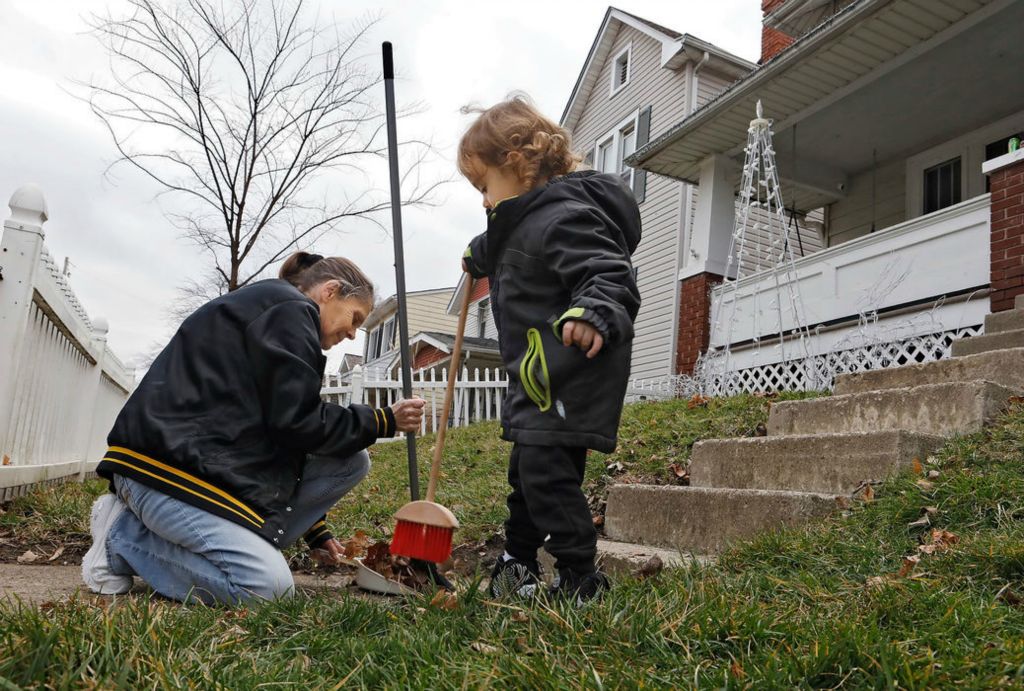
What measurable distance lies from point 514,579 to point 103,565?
1.35m

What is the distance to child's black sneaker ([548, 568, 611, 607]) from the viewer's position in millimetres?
2189

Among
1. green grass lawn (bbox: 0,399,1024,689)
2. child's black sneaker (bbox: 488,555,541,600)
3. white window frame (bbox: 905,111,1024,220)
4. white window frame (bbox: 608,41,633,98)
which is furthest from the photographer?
white window frame (bbox: 608,41,633,98)

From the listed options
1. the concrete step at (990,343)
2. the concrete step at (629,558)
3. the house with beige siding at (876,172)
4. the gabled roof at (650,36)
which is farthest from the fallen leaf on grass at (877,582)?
the gabled roof at (650,36)

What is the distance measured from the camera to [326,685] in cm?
155

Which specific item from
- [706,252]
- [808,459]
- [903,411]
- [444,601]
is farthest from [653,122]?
[444,601]

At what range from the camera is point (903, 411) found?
3818mm

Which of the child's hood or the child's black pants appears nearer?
the child's black pants

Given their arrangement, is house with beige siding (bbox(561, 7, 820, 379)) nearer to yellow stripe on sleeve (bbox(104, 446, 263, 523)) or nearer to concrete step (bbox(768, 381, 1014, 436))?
concrete step (bbox(768, 381, 1014, 436))

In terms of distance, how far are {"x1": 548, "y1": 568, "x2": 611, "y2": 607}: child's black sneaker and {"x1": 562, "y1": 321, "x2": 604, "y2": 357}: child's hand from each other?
655 mm

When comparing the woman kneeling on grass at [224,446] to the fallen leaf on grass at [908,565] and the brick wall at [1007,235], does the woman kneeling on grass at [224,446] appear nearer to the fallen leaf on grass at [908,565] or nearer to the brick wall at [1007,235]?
the fallen leaf on grass at [908,565]

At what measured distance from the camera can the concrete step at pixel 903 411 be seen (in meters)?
3.43

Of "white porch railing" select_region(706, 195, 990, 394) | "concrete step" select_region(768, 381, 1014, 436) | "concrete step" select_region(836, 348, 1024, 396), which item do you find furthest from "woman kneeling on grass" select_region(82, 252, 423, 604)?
"white porch railing" select_region(706, 195, 990, 394)

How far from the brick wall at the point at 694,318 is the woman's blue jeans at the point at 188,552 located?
8.12 metres

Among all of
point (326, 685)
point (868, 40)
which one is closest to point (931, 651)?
point (326, 685)
